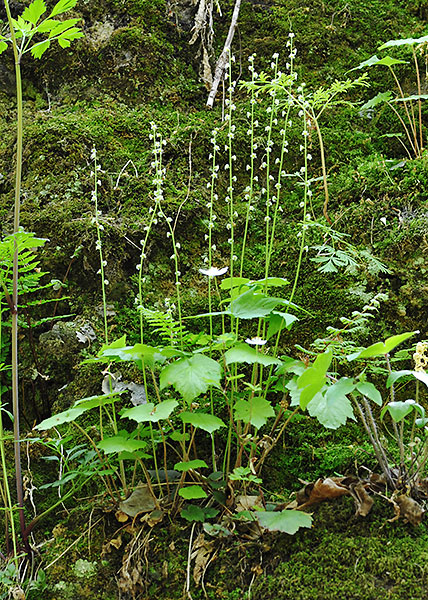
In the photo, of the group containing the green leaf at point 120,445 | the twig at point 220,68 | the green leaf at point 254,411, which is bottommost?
the green leaf at point 120,445

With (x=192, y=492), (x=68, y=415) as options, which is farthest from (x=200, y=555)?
(x=68, y=415)

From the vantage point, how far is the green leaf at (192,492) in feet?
6.01

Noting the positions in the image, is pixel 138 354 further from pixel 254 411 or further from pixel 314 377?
pixel 314 377

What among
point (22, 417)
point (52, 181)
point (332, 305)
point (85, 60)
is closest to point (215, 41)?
point (85, 60)

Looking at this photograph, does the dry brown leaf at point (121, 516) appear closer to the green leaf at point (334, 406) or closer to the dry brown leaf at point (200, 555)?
the dry brown leaf at point (200, 555)

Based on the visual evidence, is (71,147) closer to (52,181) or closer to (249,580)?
(52,181)

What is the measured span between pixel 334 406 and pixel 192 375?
0.46 meters

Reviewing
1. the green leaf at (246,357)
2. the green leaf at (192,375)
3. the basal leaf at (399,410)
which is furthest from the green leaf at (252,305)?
the basal leaf at (399,410)

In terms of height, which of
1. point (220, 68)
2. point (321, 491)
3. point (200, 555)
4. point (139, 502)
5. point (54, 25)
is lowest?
point (200, 555)

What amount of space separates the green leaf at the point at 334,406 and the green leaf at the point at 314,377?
71 millimetres

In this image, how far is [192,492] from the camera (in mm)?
1844

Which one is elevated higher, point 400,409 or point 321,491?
point 400,409

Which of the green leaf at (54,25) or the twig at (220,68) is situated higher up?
the twig at (220,68)

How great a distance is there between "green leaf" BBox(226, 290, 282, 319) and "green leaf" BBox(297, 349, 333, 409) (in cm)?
34
